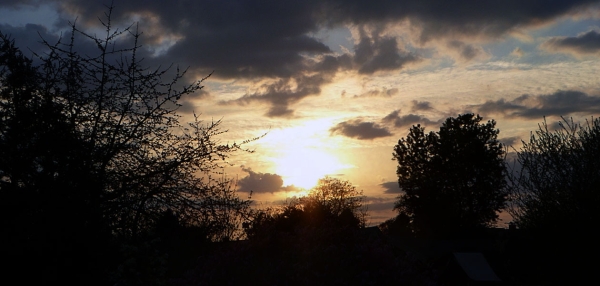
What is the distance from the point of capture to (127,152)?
8258mm

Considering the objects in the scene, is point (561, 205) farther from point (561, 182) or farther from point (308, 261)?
point (308, 261)

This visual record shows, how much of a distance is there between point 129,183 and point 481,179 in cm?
4535

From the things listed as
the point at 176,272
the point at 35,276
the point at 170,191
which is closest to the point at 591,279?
the point at 176,272

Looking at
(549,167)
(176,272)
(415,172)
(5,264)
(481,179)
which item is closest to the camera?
(5,264)

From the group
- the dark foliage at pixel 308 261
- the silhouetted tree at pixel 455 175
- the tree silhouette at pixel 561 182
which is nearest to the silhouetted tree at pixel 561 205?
the tree silhouette at pixel 561 182

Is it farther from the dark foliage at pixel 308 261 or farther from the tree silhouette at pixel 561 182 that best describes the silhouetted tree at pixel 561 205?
the dark foliage at pixel 308 261

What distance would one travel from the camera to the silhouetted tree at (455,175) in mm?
48688

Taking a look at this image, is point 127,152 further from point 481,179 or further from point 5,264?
point 481,179

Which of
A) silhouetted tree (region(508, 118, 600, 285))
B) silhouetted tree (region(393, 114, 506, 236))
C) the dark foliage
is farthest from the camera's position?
silhouetted tree (region(393, 114, 506, 236))

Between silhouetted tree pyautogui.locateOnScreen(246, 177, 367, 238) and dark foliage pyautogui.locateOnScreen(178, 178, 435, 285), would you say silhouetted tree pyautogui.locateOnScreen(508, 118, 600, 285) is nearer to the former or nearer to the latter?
silhouetted tree pyautogui.locateOnScreen(246, 177, 367, 238)

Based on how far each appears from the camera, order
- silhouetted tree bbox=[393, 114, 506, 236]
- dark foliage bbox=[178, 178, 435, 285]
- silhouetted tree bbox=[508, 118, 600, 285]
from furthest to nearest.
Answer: silhouetted tree bbox=[393, 114, 506, 236]
silhouetted tree bbox=[508, 118, 600, 285]
dark foliage bbox=[178, 178, 435, 285]

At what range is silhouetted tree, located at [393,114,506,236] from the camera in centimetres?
4869

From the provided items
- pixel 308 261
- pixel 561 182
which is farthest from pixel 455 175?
pixel 308 261

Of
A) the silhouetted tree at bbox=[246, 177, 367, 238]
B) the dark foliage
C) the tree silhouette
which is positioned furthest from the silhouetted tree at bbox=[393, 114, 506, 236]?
the dark foliage
